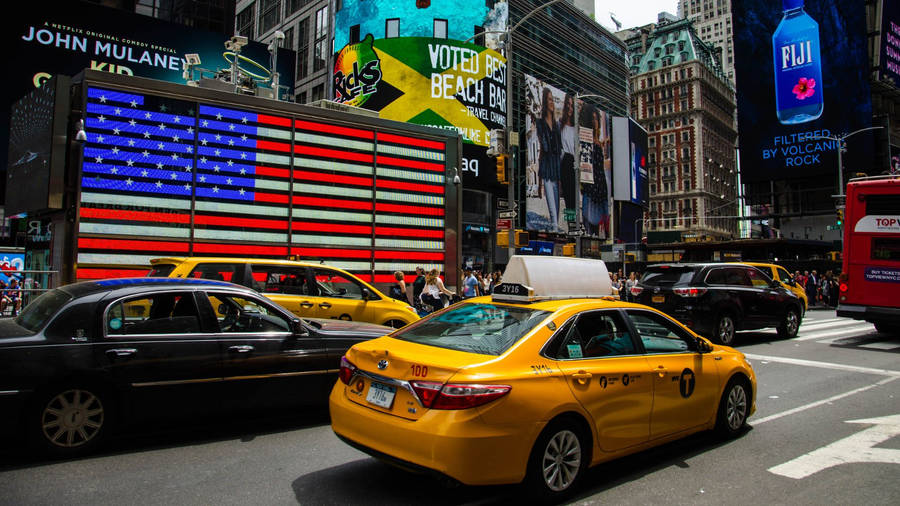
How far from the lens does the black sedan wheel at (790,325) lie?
13.0m

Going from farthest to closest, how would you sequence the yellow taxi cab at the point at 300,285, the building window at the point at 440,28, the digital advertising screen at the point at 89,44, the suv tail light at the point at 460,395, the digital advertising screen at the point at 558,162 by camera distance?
the digital advertising screen at the point at 558,162
the building window at the point at 440,28
the digital advertising screen at the point at 89,44
the yellow taxi cab at the point at 300,285
the suv tail light at the point at 460,395

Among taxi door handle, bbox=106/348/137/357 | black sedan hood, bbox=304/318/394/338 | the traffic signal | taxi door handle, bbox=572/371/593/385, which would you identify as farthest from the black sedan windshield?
the traffic signal

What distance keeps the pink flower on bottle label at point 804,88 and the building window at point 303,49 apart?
4679cm

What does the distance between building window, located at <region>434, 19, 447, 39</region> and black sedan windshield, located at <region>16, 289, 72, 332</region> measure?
43949 millimetres

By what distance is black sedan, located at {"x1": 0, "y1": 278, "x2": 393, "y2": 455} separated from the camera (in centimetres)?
450

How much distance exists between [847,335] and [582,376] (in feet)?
44.1

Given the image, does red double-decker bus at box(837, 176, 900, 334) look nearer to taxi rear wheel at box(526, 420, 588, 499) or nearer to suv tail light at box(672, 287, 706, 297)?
suv tail light at box(672, 287, 706, 297)

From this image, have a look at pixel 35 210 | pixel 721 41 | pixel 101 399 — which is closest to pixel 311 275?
pixel 101 399

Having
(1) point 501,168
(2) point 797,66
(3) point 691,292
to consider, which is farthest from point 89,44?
(2) point 797,66

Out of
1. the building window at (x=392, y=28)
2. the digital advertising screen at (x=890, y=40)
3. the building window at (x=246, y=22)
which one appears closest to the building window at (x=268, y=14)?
the building window at (x=246, y=22)

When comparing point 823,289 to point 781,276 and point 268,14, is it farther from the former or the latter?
point 268,14

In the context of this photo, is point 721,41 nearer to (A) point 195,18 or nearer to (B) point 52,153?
(A) point 195,18

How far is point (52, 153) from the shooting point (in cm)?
1095

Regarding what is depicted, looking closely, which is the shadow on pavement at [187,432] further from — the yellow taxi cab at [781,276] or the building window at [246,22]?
the building window at [246,22]
